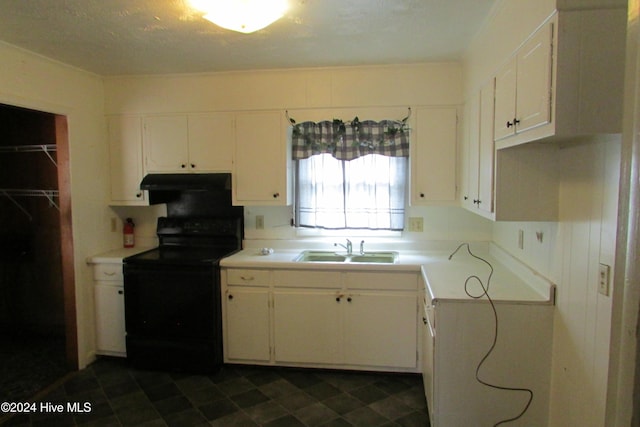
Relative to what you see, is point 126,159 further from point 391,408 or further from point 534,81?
point 534,81

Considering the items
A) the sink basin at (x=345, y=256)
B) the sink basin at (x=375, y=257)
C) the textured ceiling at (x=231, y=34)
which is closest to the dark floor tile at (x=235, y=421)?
the sink basin at (x=345, y=256)

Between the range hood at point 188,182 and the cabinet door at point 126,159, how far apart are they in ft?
0.58

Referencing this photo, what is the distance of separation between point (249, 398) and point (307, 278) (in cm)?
88

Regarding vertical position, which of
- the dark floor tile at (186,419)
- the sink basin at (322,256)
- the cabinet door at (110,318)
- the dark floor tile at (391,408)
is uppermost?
the sink basin at (322,256)

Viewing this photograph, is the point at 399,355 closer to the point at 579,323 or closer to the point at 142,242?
the point at 579,323

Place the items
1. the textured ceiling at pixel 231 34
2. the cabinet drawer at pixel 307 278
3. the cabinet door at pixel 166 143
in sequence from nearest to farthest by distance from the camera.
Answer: the textured ceiling at pixel 231 34 → the cabinet drawer at pixel 307 278 → the cabinet door at pixel 166 143

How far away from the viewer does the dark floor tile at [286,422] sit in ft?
7.54

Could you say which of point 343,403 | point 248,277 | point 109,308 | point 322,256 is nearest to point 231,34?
point 248,277

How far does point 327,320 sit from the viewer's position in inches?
109

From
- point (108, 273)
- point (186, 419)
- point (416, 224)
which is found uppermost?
point (416, 224)

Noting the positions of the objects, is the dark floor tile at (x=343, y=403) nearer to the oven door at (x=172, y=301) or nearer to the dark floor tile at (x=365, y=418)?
the dark floor tile at (x=365, y=418)

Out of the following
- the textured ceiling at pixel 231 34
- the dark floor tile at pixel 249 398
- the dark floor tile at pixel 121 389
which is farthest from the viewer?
the dark floor tile at pixel 121 389

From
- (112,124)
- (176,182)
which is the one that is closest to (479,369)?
(176,182)

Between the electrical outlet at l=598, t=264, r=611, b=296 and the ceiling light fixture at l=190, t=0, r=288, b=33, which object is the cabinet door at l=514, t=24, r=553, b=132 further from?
the ceiling light fixture at l=190, t=0, r=288, b=33
